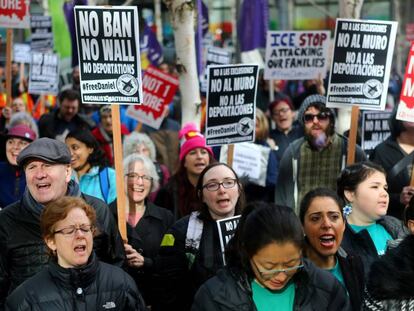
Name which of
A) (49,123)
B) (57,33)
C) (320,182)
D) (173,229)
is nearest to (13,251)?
(173,229)

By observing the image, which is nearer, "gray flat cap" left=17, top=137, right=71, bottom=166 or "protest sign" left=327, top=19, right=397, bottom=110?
"gray flat cap" left=17, top=137, right=71, bottom=166

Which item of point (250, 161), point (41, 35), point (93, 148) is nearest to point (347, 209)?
point (93, 148)

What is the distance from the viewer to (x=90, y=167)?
764 cm

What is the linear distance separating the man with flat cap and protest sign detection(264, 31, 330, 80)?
7.13 meters

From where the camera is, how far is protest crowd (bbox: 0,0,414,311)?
14.0 ft

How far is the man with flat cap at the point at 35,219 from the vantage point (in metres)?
5.28

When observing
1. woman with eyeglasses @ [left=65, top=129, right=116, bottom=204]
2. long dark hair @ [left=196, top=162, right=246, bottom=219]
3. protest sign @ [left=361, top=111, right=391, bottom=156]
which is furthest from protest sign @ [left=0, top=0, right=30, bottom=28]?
long dark hair @ [left=196, top=162, right=246, bottom=219]

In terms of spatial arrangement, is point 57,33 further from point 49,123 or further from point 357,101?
point 357,101

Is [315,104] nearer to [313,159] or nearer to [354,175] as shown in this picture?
[313,159]

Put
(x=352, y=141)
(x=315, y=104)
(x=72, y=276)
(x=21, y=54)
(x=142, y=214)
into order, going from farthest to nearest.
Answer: (x=21, y=54), (x=315, y=104), (x=352, y=141), (x=142, y=214), (x=72, y=276)

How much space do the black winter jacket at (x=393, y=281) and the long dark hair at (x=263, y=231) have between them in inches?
14.6

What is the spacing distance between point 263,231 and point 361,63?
410 centimetres

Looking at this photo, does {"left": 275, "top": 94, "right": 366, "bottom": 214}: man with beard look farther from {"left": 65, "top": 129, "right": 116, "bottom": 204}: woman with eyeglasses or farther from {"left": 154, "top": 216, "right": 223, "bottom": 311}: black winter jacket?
{"left": 154, "top": 216, "right": 223, "bottom": 311}: black winter jacket

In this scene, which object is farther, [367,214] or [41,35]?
[41,35]
